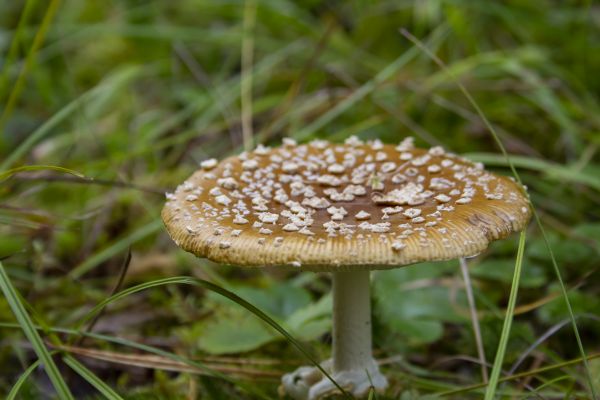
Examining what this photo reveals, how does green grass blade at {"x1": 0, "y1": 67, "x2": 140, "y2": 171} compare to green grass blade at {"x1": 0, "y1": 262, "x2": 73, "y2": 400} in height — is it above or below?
→ above

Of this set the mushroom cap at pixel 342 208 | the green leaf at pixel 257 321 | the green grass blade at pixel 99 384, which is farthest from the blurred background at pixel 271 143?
the mushroom cap at pixel 342 208

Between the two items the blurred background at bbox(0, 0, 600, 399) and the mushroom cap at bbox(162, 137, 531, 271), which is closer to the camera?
the mushroom cap at bbox(162, 137, 531, 271)

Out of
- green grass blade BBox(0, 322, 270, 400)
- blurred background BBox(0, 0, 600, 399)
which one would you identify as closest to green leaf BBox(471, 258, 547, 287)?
blurred background BBox(0, 0, 600, 399)

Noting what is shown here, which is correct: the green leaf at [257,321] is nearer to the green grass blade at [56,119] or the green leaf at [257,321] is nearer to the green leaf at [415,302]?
the green leaf at [415,302]

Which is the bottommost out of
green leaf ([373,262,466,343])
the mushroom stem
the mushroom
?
green leaf ([373,262,466,343])

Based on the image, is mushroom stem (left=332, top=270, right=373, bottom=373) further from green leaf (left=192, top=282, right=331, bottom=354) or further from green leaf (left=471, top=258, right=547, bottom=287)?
green leaf (left=471, top=258, right=547, bottom=287)

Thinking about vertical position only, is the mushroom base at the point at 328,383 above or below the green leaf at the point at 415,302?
above

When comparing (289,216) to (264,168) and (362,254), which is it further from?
(264,168)
